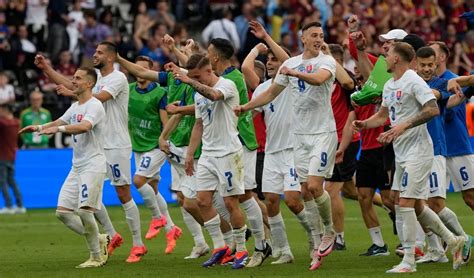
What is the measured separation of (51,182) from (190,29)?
365 inches

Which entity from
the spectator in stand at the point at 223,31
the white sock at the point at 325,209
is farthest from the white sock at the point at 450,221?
the spectator in stand at the point at 223,31

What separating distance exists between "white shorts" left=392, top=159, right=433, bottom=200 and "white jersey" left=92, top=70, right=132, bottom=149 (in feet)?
16.0

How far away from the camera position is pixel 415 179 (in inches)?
584

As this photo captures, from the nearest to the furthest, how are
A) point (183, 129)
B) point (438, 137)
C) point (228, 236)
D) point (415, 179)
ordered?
point (415, 179) → point (438, 137) → point (228, 236) → point (183, 129)

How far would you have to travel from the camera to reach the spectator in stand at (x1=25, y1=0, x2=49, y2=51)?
34031 mm

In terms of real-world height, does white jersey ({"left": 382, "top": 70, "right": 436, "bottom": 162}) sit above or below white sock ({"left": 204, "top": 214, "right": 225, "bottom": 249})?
above

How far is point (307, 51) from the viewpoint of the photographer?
16.1 metres

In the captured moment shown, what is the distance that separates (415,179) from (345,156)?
178 inches

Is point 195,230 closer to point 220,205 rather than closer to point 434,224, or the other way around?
point 220,205

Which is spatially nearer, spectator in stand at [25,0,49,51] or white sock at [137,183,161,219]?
white sock at [137,183,161,219]

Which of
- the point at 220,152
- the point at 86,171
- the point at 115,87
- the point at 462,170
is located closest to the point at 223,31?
the point at 115,87

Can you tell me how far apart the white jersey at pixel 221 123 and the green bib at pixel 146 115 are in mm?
3645

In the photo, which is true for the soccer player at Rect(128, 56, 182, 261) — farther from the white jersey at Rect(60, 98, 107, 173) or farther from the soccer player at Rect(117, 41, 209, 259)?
the white jersey at Rect(60, 98, 107, 173)

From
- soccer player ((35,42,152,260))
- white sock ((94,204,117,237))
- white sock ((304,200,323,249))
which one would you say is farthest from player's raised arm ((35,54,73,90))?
white sock ((304,200,323,249))
